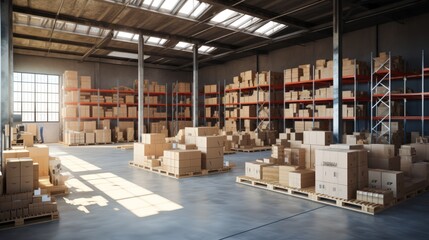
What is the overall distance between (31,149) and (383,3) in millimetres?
13068

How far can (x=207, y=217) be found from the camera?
5.15m

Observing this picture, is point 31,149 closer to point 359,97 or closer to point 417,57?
point 359,97

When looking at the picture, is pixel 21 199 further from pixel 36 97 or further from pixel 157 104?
pixel 157 104

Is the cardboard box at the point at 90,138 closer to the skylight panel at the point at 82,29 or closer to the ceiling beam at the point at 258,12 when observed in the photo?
the skylight panel at the point at 82,29

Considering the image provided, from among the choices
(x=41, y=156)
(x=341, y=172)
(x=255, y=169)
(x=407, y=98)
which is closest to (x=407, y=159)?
→ (x=341, y=172)

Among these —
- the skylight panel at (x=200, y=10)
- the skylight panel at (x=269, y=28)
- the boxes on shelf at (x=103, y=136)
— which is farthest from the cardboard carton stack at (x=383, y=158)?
the boxes on shelf at (x=103, y=136)

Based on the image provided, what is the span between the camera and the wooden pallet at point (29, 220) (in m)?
Result: 4.81

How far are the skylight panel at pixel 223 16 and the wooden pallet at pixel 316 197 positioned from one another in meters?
8.65

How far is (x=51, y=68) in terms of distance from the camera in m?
21.2

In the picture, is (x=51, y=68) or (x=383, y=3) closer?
(x=383, y=3)

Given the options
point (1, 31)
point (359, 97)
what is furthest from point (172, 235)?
point (359, 97)

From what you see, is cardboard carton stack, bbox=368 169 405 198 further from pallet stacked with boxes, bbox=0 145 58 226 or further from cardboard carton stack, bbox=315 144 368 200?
pallet stacked with boxes, bbox=0 145 58 226

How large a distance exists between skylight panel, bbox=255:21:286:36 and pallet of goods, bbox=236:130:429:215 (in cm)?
899

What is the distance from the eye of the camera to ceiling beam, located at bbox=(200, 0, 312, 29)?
37.6 ft
